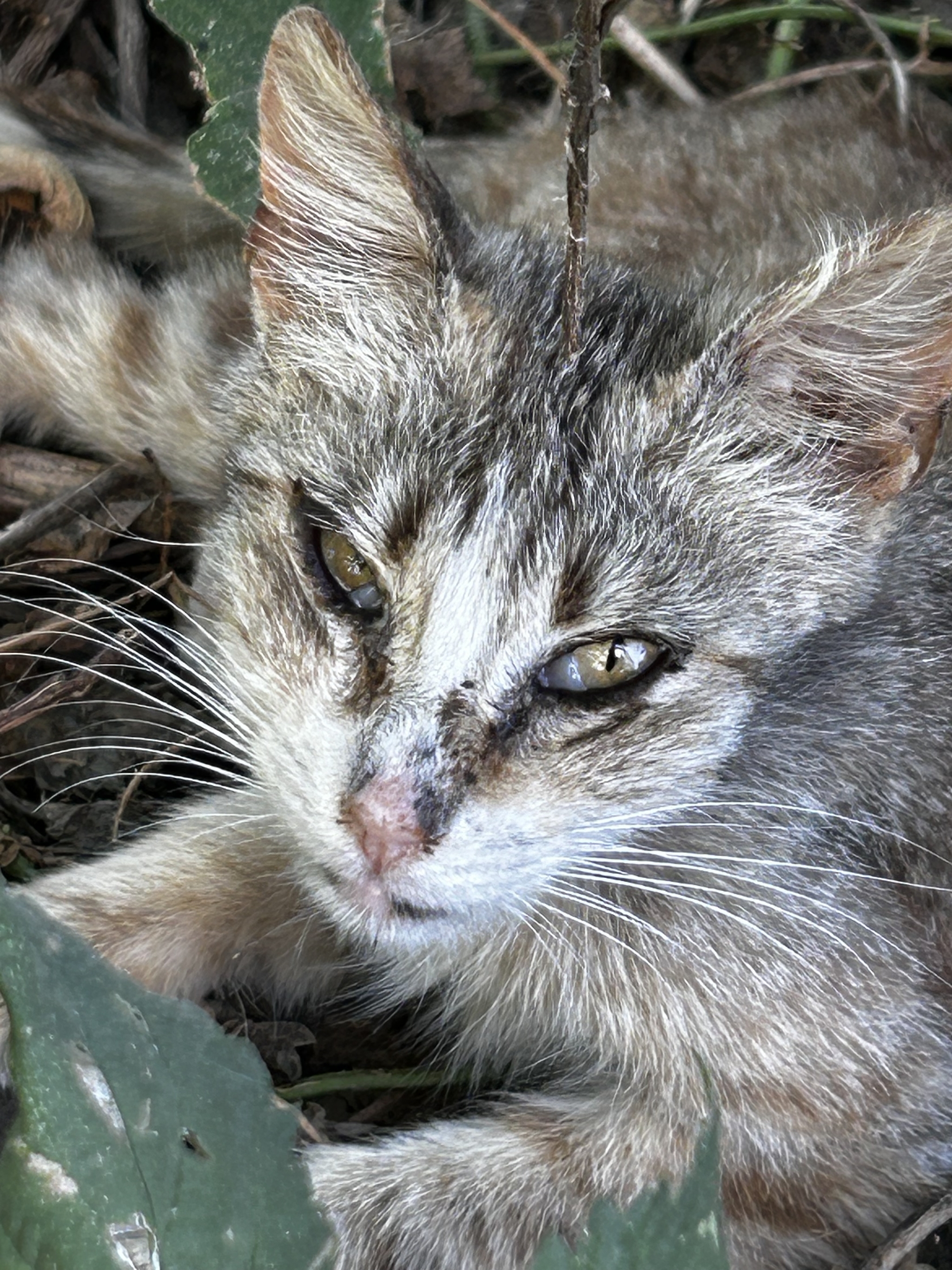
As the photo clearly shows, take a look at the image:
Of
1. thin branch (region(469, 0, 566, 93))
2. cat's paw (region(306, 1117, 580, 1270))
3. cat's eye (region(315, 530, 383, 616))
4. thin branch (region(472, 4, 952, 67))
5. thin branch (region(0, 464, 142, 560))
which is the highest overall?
thin branch (region(469, 0, 566, 93))

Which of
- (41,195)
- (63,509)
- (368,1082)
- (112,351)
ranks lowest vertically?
(368,1082)

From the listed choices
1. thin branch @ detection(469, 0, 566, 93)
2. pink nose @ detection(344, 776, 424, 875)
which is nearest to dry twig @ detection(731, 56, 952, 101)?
thin branch @ detection(469, 0, 566, 93)

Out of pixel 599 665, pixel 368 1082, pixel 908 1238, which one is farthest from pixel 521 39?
pixel 908 1238

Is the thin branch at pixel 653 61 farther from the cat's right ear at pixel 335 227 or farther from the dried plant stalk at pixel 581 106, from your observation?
the dried plant stalk at pixel 581 106

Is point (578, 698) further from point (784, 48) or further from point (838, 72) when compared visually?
point (784, 48)

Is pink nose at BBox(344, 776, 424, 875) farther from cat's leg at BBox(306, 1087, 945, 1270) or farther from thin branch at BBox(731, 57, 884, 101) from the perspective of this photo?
thin branch at BBox(731, 57, 884, 101)

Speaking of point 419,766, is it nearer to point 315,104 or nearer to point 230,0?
point 315,104
